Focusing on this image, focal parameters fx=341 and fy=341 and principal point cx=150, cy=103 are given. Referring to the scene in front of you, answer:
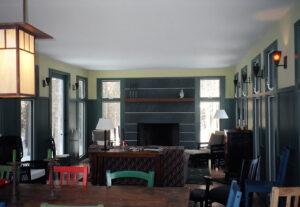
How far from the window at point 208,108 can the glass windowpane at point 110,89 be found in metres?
2.74

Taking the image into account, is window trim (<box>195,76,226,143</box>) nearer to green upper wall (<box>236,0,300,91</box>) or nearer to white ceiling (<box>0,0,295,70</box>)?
white ceiling (<box>0,0,295,70</box>)

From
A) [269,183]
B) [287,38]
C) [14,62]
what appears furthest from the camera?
[269,183]

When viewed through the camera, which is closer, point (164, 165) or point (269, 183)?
point (269, 183)

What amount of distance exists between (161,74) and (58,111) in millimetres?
3640

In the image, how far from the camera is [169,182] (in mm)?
5883

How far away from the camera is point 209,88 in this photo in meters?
10.9

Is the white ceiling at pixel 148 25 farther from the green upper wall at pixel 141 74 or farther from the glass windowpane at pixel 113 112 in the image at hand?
the glass windowpane at pixel 113 112

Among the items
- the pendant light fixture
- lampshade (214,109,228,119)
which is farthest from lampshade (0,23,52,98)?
lampshade (214,109,228,119)

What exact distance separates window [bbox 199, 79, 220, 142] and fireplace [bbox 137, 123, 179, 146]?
0.92 meters

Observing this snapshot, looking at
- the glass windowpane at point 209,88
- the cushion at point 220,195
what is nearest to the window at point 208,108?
the glass windowpane at point 209,88

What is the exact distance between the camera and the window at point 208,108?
10.8 meters

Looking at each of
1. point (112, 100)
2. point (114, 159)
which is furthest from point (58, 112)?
point (114, 159)

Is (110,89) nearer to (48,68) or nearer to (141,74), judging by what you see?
(141,74)

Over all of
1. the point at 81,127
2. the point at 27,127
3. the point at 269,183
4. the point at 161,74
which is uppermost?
the point at 161,74
